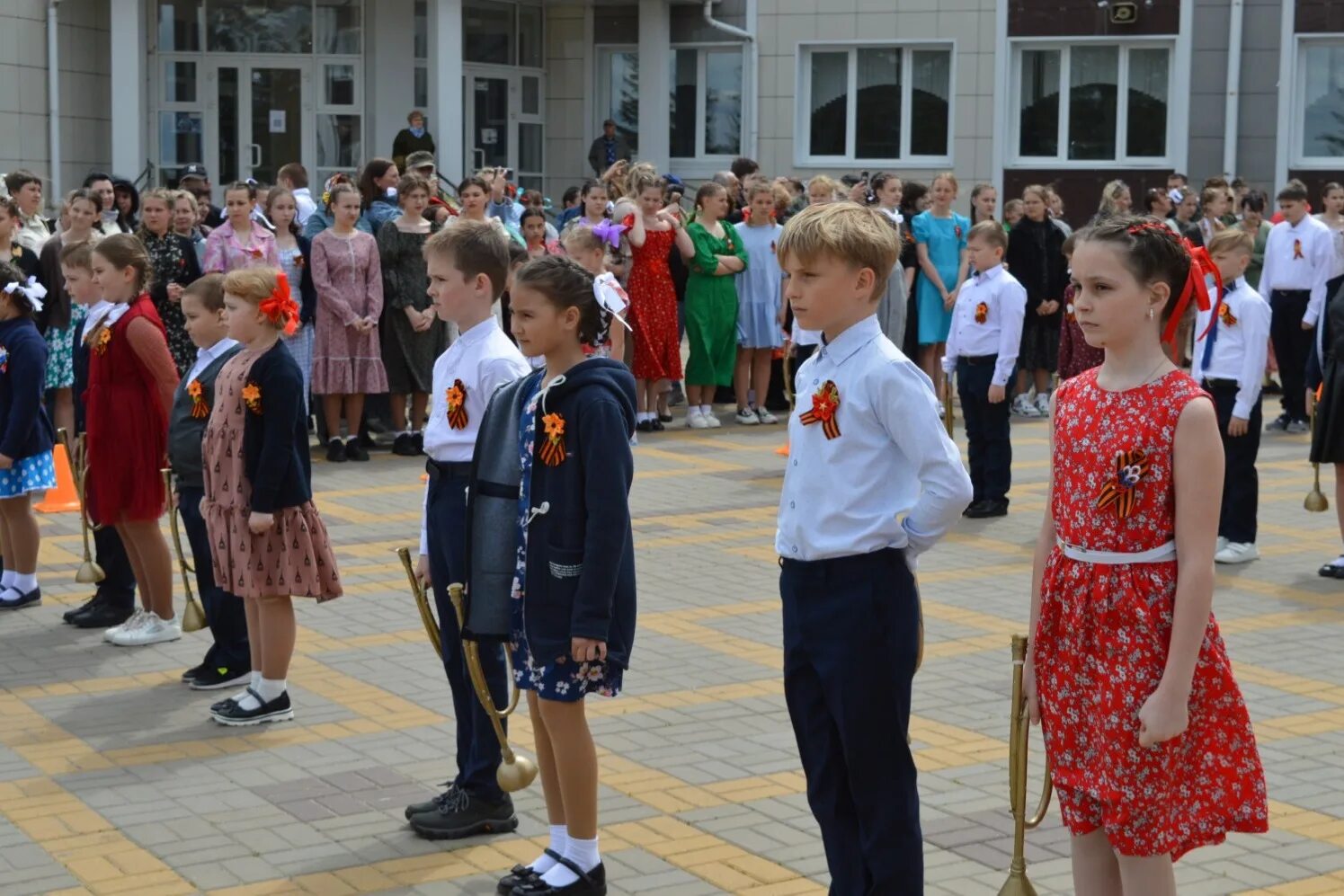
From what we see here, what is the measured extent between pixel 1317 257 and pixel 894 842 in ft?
46.3

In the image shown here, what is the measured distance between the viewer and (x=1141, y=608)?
406 centimetres

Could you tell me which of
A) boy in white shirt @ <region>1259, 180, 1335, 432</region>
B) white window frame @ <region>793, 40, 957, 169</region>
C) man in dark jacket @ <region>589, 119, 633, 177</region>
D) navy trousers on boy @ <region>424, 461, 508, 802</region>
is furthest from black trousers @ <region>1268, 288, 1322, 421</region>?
man in dark jacket @ <region>589, 119, 633, 177</region>

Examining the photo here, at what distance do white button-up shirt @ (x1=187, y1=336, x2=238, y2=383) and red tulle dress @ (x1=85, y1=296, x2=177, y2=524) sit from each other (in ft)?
1.85

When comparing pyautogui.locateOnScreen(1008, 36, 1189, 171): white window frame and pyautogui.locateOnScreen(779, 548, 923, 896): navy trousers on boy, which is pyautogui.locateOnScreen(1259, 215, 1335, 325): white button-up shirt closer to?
pyautogui.locateOnScreen(779, 548, 923, 896): navy trousers on boy

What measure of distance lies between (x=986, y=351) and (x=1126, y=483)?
8.57 meters

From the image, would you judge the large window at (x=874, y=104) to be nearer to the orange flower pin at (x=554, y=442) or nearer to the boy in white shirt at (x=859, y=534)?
the orange flower pin at (x=554, y=442)

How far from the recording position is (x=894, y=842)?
14.6ft

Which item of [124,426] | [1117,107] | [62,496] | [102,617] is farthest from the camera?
[1117,107]

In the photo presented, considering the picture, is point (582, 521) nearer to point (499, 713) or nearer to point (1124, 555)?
point (499, 713)

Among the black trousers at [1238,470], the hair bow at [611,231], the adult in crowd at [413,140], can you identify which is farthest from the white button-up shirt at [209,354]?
the adult in crowd at [413,140]

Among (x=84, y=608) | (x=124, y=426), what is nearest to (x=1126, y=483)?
(x=124, y=426)

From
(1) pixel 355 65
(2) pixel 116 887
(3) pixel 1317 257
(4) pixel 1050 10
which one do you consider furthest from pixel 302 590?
(4) pixel 1050 10

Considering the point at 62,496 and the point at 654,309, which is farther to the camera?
the point at 654,309

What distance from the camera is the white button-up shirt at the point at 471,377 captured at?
579 cm
